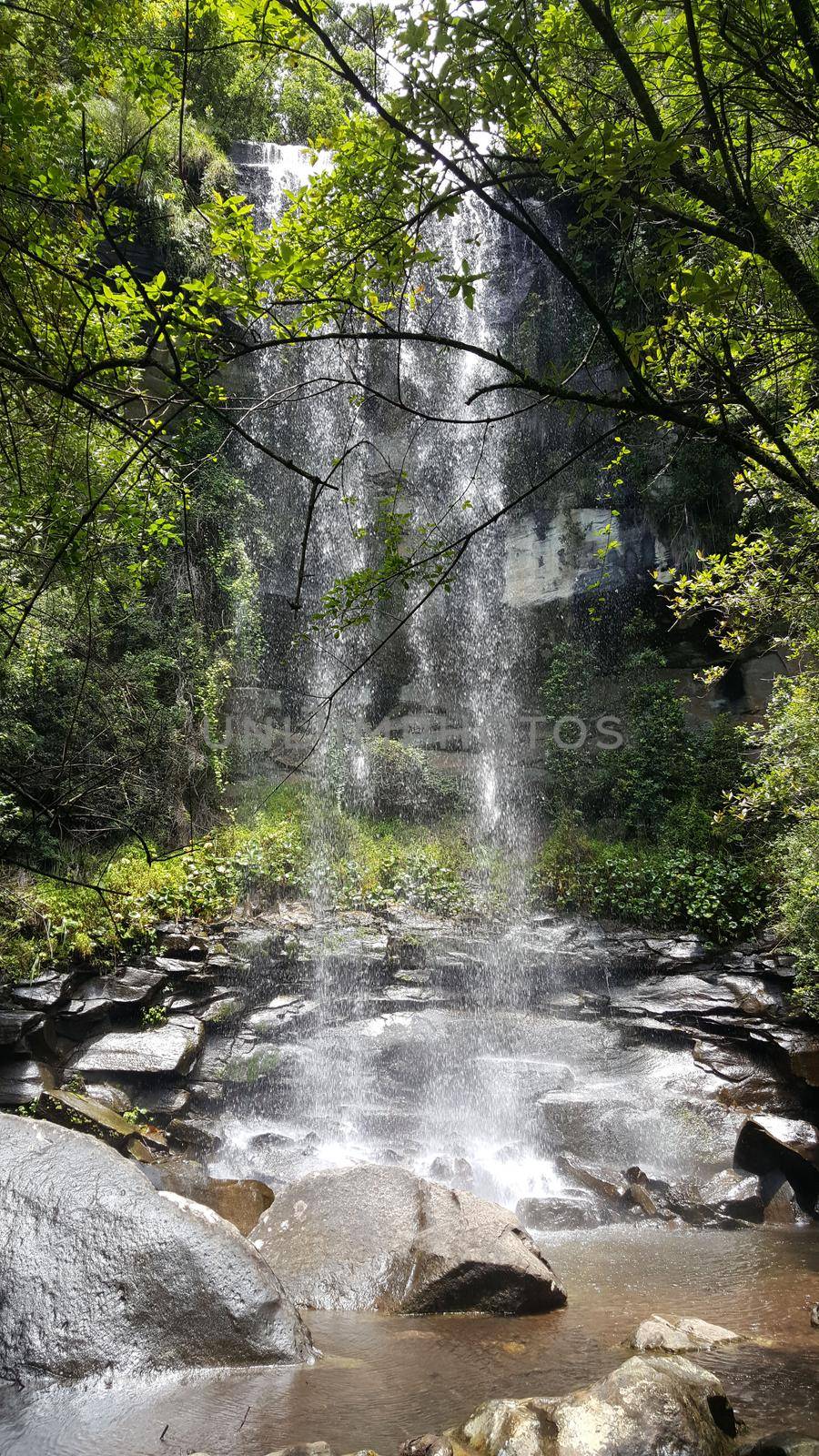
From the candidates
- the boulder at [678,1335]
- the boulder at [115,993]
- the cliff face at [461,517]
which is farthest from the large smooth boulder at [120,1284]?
the cliff face at [461,517]

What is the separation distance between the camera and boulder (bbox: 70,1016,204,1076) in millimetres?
8266

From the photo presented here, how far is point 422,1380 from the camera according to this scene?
401 cm

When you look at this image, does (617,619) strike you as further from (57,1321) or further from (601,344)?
(57,1321)

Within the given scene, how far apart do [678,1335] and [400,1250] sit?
1763 mm

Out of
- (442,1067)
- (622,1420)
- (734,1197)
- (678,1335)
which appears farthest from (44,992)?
(622,1420)

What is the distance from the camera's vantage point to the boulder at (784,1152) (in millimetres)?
7105

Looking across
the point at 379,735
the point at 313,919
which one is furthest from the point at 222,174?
the point at 313,919

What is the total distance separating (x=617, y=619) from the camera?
1491cm

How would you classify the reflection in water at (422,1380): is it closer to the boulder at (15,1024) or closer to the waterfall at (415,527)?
the boulder at (15,1024)

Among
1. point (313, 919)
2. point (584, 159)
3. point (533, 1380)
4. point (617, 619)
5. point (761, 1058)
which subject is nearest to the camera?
point (584, 159)

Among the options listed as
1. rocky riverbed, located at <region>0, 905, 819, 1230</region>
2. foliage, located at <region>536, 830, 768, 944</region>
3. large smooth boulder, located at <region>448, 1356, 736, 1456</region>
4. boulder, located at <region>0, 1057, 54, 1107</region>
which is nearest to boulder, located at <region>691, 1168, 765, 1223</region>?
rocky riverbed, located at <region>0, 905, 819, 1230</region>

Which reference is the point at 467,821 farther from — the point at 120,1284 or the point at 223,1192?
the point at 120,1284

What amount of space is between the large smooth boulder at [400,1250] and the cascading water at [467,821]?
1.96 meters

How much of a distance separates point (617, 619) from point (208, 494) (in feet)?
24.4
